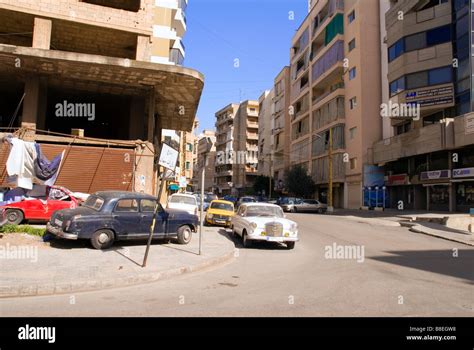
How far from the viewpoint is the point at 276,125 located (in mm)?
78188

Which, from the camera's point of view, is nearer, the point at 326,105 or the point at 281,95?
the point at 326,105

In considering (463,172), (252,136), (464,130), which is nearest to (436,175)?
(463,172)

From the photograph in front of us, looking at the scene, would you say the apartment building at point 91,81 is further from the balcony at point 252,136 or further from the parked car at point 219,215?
the balcony at point 252,136

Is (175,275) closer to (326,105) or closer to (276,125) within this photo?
(326,105)

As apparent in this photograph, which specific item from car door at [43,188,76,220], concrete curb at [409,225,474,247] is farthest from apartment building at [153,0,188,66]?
concrete curb at [409,225,474,247]

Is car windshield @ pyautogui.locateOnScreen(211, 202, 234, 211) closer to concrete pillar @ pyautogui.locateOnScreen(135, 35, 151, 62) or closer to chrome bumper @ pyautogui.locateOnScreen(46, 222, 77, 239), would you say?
concrete pillar @ pyautogui.locateOnScreen(135, 35, 151, 62)

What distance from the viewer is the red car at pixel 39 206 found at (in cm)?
1416

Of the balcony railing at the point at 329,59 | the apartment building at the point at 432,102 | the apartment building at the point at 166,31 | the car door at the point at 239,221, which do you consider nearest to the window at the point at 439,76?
the apartment building at the point at 432,102

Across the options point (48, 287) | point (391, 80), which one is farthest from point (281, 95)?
point (48, 287)

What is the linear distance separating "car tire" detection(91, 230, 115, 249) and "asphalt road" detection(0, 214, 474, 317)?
3318mm

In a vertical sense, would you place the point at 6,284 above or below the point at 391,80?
below

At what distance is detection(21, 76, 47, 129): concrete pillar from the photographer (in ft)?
64.2

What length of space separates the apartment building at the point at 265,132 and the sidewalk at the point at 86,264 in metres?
68.8
